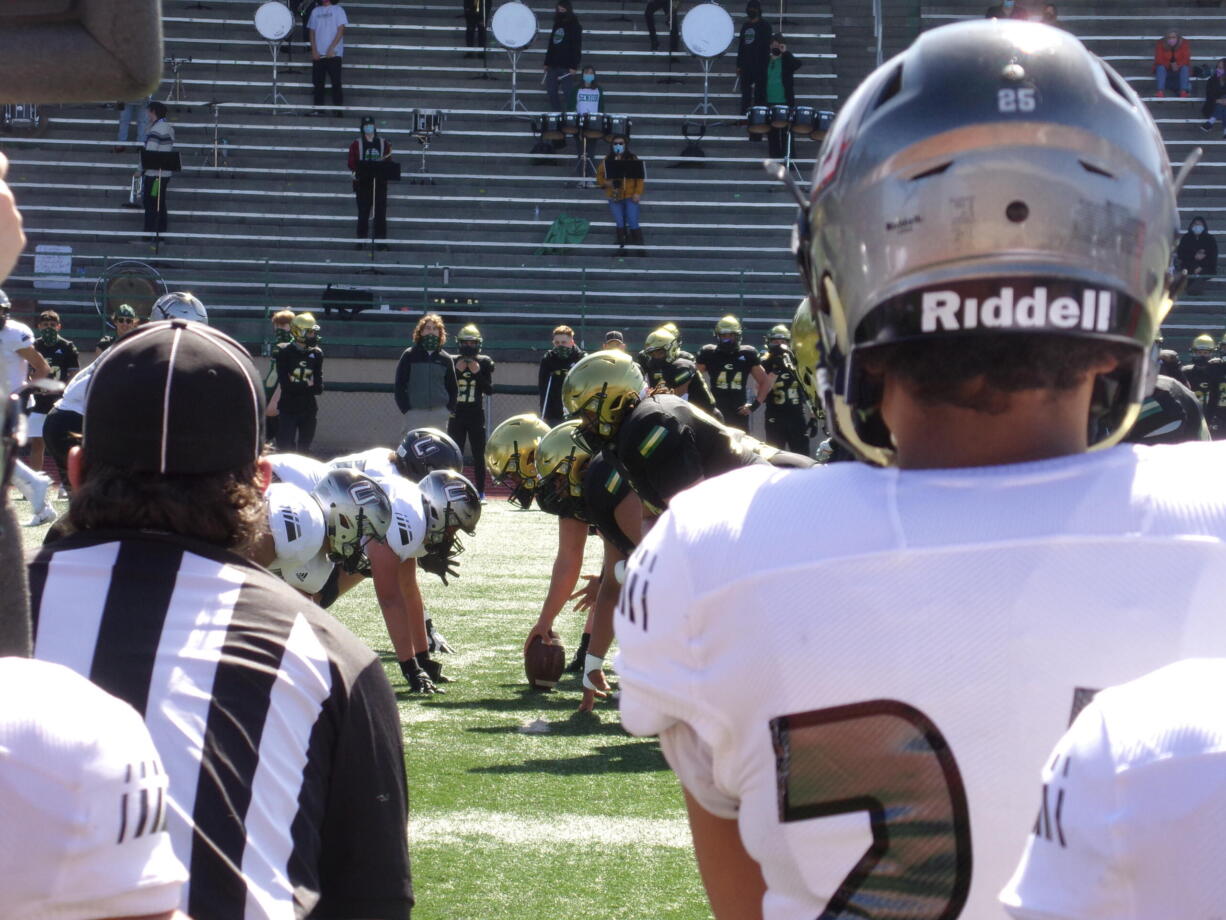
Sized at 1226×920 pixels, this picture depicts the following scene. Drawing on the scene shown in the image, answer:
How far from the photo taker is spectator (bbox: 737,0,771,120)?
23859mm

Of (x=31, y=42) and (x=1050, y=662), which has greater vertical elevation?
(x=31, y=42)

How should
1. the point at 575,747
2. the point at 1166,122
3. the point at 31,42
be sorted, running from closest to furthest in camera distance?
the point at 31,42 < the point at 575,747 < the point at 1166,122

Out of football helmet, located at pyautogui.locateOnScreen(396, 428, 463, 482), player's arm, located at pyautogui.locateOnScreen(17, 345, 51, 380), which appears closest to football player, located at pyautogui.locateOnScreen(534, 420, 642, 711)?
football helmet, located at pyautogui.locateOnScreen(396, 428, 463, 482)

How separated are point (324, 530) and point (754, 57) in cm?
2027

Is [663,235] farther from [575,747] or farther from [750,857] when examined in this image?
[750,857]

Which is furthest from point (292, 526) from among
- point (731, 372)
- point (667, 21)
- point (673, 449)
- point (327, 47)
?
point (667, 21)

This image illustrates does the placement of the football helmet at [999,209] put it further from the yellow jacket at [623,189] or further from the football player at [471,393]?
the yellow jacket at [623,189]

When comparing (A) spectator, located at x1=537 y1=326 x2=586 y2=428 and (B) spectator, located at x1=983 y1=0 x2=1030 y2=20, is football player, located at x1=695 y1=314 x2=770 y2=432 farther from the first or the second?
(B) spectator, located at x1=983 y1=0 x2=1030 y2=20

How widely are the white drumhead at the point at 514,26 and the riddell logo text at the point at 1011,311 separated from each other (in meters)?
23.8

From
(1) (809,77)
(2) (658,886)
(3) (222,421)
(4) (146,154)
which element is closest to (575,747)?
(2) (658,886)

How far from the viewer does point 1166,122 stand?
81.4 feet

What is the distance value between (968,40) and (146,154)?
2205 cm

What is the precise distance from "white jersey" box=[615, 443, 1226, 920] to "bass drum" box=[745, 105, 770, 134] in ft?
74.4

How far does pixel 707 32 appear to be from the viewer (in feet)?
80.9
